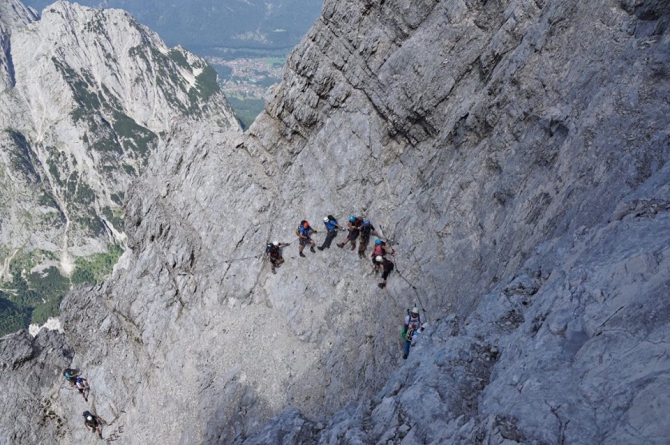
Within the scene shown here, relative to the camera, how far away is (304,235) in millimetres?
36656

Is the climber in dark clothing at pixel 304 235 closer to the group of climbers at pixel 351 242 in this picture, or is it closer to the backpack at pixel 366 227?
the group of climbers at pixel 351 242

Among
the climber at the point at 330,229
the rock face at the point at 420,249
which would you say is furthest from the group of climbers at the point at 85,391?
the climber at the point at 330,229

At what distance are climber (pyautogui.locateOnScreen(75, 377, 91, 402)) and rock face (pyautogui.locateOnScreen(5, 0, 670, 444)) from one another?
71 cm

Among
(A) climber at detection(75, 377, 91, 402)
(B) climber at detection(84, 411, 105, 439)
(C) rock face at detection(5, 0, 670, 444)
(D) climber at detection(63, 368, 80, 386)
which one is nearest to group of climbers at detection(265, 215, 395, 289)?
(C) rock face at detection(5, 0, 670, 444)

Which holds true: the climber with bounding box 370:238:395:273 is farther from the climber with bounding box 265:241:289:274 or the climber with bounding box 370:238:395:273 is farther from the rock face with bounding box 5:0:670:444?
the climber with bounding box 265:241:289:274

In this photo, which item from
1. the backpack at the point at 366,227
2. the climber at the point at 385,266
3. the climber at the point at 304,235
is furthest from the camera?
the climber at the point at 304,235

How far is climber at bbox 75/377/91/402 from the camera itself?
152 feet

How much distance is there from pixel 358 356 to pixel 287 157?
19.5m

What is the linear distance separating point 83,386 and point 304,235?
92.7ft

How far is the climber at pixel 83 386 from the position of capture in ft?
152

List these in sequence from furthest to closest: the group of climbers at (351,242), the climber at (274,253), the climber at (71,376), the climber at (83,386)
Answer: the climber at (71,376), the climber at (83,386), the climber at (274,253), the group of climbers at (351,242)

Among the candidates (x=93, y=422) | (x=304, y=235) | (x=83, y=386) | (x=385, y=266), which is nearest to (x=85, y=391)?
(x=83, y=386)

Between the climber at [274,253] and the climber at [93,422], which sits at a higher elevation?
the climber at [274,253]

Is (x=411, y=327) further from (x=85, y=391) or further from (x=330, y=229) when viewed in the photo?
(x=85, y=391)
